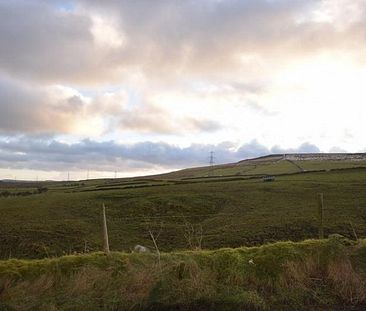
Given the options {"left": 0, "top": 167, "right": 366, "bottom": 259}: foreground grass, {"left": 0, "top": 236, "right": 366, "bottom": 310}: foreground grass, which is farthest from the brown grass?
{"left": 0, "top": 167, "right": 366, "bottom": 259}: foreground grass

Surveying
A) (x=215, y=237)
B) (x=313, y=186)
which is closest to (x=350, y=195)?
(x=313, y=186)

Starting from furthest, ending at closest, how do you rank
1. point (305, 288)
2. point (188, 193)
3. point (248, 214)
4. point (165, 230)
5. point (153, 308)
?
point (188, 193)
point (248, 214)
point (165, 230)
point (305, 288)
point (153, 308)

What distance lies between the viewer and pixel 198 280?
939 cm

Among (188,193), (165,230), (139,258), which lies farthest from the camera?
(188,193)

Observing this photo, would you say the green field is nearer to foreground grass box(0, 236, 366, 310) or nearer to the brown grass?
foreground grass box(0, 236, 366, 310)

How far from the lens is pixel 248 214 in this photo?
122ft

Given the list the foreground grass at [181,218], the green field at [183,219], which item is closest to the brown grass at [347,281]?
the green field at [183,219]

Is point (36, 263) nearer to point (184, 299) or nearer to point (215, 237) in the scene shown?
point (184, 299)

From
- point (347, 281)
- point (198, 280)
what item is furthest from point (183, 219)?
point (198, 280)

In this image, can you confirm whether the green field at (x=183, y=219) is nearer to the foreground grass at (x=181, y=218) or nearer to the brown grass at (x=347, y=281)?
the foreground grass at (x=181, y=218)

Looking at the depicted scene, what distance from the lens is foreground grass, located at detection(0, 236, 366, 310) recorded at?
354 inches

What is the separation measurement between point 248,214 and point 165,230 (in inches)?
331

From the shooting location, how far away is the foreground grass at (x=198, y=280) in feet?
29.5

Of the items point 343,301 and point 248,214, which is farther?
point 248,214
